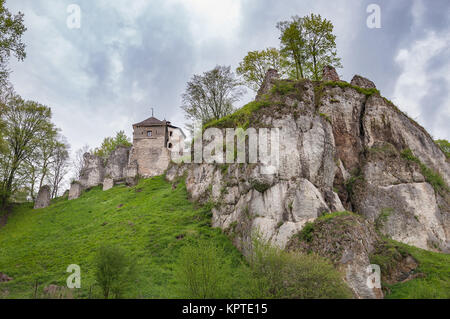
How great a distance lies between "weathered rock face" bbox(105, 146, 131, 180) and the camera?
156 feet

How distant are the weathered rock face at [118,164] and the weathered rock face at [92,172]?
43.0 inches

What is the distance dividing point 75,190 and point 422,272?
42532mm

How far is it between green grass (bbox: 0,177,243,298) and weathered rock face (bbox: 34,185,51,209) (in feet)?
13.0

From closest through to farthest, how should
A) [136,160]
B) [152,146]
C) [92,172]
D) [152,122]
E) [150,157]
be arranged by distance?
[136,160]
[150,157]
[92,172]
[152,146]
[152,122]

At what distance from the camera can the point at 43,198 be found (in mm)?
40781

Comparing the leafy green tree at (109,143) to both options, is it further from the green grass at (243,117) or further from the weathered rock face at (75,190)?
the green grass at (243,117)

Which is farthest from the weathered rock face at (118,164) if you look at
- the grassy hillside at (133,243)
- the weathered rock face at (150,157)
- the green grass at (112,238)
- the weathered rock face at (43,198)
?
the green grass at (112,238)

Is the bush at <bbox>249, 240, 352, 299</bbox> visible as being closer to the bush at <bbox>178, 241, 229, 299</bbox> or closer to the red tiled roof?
the bush at <bbox>178, 241, 229, 299</bbox>

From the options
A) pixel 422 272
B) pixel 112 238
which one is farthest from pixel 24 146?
pixel 422 272

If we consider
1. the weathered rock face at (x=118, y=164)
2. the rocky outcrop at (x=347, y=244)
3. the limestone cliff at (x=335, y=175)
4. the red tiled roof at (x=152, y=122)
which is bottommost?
the rocky outcrop at (x=347, y=244)

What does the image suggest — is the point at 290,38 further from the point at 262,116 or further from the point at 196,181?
the point at 196,181

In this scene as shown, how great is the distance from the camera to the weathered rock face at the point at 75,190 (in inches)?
1735

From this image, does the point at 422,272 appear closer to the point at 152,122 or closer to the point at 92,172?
the point at 152,122
